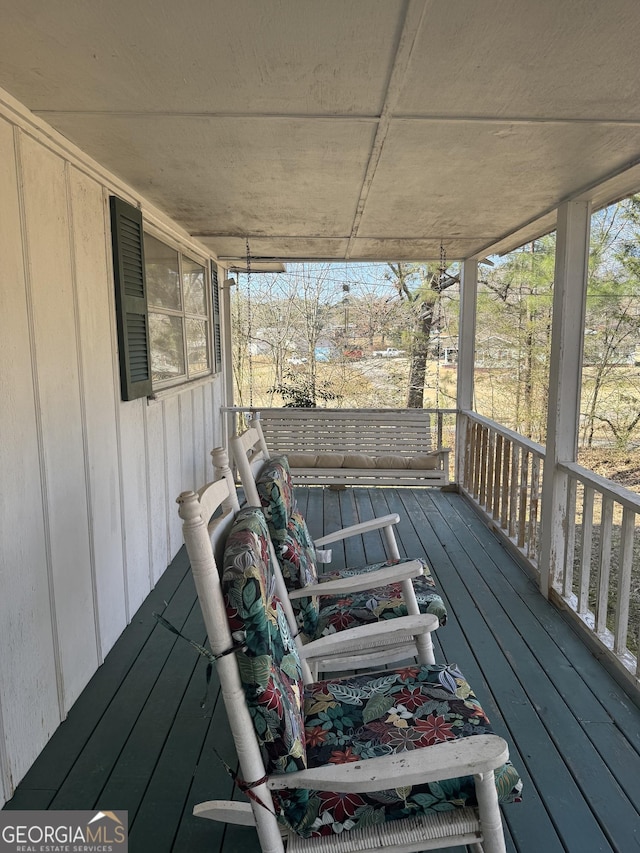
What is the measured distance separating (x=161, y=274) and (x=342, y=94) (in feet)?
6.92

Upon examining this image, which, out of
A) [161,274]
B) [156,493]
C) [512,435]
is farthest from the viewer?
[512,435]

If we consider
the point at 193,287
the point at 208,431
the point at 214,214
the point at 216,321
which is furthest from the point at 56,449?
the point at 216,321

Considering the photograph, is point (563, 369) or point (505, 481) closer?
point (563, 369)

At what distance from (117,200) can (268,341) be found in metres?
6.44

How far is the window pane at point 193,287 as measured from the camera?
4184mm

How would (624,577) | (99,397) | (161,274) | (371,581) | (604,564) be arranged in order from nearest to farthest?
(371,581)
(624,577)
(99,397)
(604,564)
(161,274)

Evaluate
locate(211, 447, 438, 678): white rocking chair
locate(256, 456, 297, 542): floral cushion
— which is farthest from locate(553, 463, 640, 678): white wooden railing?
locate(256, 456, 297, 542): floral cushion

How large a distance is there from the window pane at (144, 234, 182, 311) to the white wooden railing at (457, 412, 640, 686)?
8.45ft

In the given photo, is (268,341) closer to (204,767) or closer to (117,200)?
(117,200)

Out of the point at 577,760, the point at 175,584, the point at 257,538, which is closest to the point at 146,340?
the point at 175,584

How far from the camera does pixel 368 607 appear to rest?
208 cm

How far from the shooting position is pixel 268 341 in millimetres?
9023

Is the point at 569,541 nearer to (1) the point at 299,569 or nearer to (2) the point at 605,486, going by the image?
(2) the point at 605,486

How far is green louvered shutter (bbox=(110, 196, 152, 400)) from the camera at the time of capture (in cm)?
263
